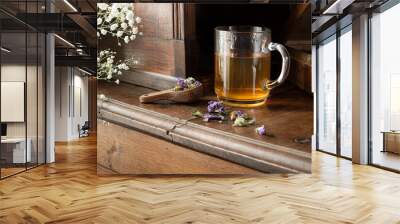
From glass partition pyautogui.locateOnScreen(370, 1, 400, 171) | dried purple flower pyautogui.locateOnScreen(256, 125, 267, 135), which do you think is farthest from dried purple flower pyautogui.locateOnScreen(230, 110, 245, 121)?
glass partition pyautogui.locateOnScreen(370, 1, 400, 171)

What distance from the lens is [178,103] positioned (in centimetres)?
543

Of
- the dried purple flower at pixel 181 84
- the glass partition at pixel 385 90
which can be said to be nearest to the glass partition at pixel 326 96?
the glass partition at pixel 385 90

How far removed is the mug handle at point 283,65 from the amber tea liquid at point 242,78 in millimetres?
77

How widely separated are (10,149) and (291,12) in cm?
435

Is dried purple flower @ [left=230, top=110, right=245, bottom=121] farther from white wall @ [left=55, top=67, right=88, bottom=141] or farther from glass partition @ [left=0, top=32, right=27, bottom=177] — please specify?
white wall @ [left=55, top=67, right=88, bottom=141]

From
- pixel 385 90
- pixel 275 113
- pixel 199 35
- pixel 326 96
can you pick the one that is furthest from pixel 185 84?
pixel 326 96

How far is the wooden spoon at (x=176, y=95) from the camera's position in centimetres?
542

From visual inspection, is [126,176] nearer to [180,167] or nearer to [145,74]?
[180,167]

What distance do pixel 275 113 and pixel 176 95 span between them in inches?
52.2

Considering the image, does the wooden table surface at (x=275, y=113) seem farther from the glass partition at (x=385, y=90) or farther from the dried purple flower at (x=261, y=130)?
the glass partition at (x=385, y=90)

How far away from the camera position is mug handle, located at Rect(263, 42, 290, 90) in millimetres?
5316

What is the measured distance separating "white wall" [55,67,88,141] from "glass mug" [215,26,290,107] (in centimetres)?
965

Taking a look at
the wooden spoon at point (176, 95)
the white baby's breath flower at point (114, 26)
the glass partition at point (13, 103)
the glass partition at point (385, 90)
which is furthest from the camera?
the glass partition at point (385, 90)

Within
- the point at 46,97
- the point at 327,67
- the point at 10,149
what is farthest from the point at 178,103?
the point at 327,67
